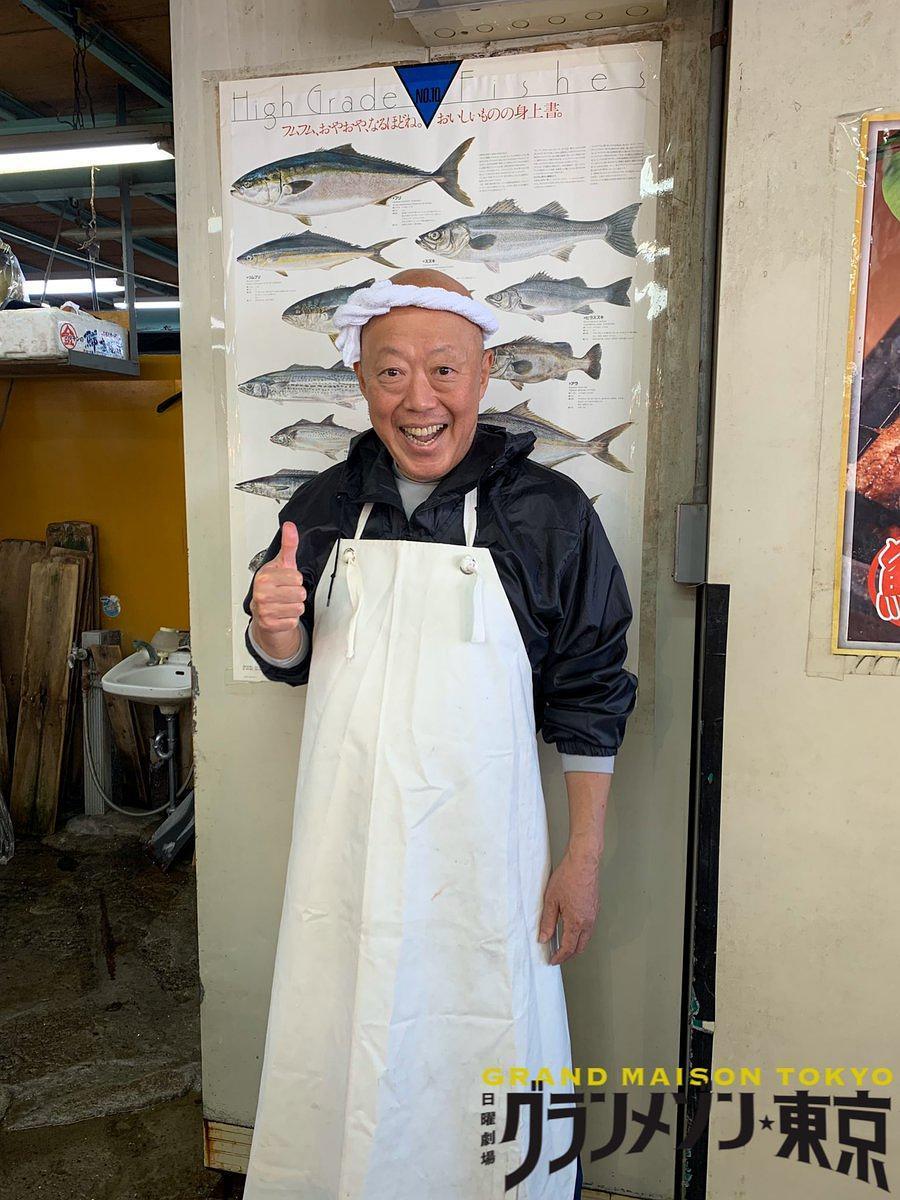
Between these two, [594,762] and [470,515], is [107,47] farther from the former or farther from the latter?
[594,762]

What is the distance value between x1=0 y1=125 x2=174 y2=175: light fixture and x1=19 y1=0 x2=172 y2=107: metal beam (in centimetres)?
44

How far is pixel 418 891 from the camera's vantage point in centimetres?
144

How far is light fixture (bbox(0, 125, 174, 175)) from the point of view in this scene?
9.64 feet

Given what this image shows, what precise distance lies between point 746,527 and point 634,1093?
131 cm

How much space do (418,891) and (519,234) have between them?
1329 mm

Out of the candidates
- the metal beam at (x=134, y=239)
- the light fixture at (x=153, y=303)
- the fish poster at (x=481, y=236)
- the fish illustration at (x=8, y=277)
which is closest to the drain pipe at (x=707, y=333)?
the fish poster at (x=481, y=236)

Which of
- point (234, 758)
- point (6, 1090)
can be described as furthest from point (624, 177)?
point (6, 1090)

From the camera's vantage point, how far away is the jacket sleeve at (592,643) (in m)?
1.50

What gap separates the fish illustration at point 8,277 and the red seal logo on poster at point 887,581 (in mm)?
3497

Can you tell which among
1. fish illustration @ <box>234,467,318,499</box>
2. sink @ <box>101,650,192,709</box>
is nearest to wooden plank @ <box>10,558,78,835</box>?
sink @ <box>101,650,192,709</box>

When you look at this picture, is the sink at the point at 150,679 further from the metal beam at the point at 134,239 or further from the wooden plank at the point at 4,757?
the metal beam at the point at 134,239

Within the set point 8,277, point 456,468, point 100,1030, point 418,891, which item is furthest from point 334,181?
point 100,1030

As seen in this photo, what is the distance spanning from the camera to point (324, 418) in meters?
1.88

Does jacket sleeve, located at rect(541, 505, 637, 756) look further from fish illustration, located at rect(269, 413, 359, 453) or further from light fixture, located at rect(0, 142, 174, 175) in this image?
light fixture, located at rect(0, 142, 174, 175)
